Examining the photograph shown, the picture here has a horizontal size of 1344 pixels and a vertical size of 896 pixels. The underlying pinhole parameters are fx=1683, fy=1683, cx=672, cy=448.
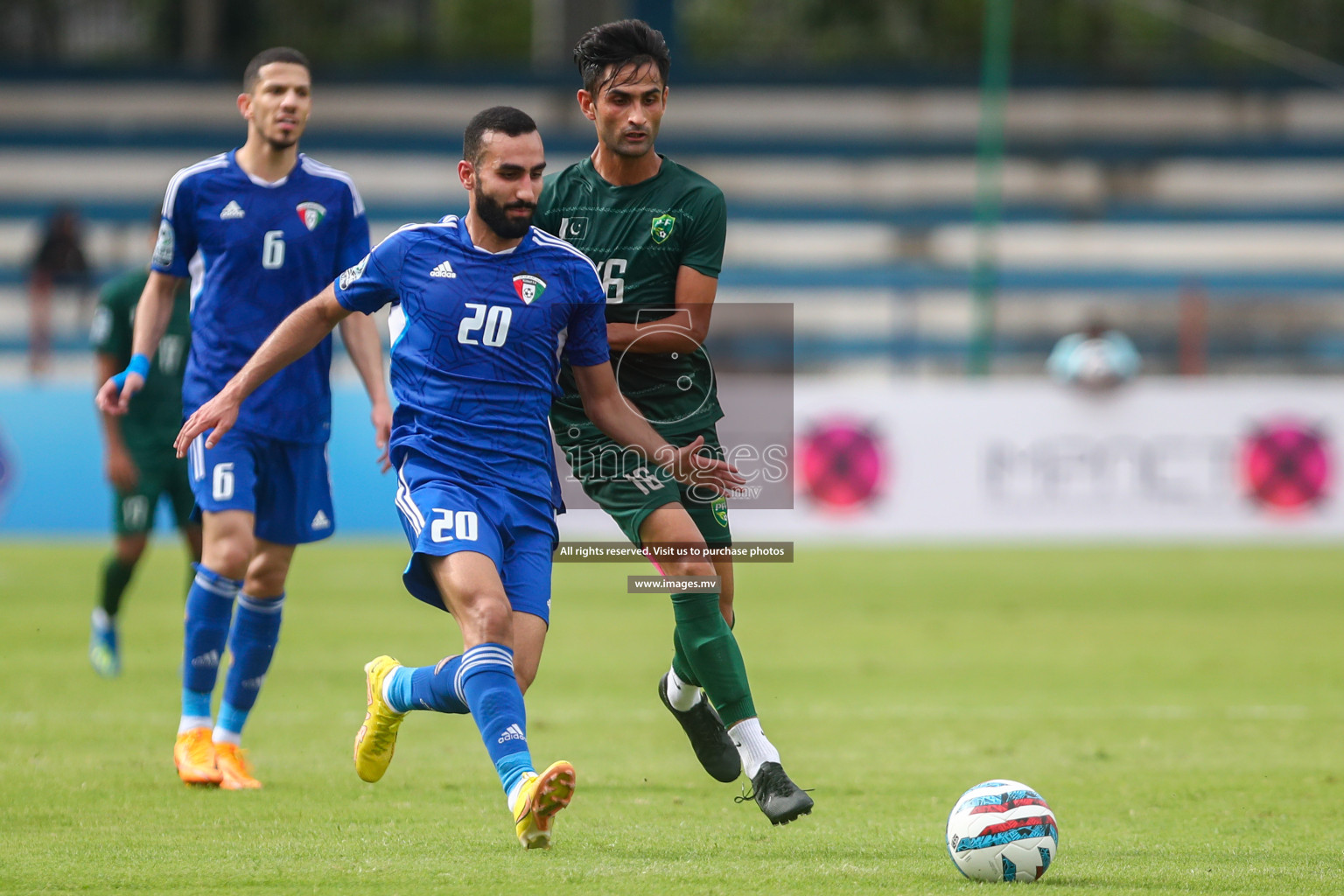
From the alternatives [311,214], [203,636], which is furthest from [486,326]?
[203,636]

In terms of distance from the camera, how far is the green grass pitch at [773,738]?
4723 millimetres

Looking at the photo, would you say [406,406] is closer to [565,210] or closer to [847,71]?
[565,210]

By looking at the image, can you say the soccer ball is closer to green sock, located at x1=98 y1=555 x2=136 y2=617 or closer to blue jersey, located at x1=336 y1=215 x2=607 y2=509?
blue jersey, located at x1=336 y1=215 x2=607 y2=509

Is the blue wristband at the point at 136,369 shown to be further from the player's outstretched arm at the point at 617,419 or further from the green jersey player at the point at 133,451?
the green jersey player at the point at 133,451

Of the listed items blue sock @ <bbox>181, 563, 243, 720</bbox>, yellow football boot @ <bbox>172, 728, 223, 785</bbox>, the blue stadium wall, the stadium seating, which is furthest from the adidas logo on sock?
the stadium seating

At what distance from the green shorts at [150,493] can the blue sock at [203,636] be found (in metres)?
3.41

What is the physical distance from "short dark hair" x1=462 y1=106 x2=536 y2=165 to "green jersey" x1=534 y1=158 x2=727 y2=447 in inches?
30.3

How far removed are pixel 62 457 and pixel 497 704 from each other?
42.2 feet

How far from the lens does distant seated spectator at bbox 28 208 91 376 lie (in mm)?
19234

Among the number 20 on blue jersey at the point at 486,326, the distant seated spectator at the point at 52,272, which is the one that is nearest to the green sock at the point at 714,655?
the number 20 on blue jersey at the point at 486,326

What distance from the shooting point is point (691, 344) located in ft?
18.9

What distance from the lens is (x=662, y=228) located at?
5.73 m

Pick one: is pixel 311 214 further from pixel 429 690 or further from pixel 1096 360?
pixel 1096 360

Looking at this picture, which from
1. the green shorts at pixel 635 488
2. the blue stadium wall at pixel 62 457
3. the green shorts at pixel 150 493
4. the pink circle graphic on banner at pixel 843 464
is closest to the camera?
the green shorts at pixel 635 488
